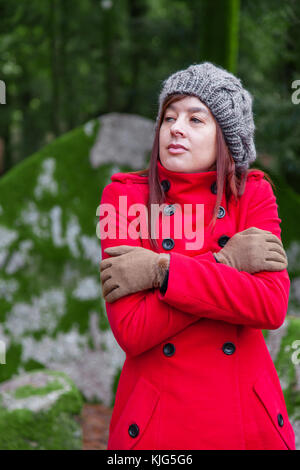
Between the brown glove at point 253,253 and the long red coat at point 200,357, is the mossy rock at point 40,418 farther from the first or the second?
the brown glove at point 253,253

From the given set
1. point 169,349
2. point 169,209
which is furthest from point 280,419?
point 169,209

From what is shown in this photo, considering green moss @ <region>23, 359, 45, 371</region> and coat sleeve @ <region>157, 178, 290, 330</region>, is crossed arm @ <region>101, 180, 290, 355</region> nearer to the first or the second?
coat sleeve @ <region>157, 178, 290, 330</region>

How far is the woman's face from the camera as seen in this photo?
76.0 inches

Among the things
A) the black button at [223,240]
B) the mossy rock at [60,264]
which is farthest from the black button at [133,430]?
the mossy rock at [60,264]

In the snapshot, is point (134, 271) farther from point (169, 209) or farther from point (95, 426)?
point (95, 426)

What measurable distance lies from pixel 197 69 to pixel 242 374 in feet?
3.68

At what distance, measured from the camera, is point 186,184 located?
196 centimetres

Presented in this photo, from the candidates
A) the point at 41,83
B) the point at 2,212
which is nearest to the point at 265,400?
the point at 2,212

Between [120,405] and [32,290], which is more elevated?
[120,405]

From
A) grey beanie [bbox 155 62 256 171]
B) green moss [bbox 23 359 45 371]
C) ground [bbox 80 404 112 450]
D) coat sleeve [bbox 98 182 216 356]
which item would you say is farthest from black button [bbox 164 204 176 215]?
green moss [bbox 23 359 45 371]

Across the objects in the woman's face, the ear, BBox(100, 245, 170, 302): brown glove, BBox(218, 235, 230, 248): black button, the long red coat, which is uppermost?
the woman's face

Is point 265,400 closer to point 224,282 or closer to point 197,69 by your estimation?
point 224,282

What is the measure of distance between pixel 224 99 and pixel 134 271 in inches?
28.2

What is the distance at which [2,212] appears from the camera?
4.83 meters
